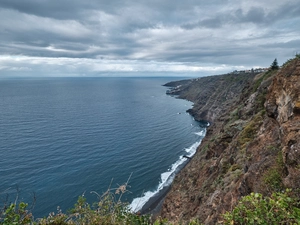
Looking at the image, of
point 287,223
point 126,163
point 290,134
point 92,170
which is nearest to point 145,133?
point 126,163

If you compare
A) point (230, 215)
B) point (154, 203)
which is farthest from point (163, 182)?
point (230, 215)

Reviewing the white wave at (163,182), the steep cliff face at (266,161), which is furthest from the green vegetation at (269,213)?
the white wave at (163,182)

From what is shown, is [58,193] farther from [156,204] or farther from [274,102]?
[274,102]

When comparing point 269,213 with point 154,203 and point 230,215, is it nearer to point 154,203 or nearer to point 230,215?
point 230,215

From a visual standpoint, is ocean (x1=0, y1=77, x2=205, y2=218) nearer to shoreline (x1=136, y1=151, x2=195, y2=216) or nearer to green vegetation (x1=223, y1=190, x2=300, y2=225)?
shoreline (x1=136, y1=151, x2=195, y2=216)

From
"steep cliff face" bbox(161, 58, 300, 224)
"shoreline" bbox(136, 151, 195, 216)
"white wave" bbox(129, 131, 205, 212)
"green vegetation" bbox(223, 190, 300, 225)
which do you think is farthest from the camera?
"white wave" bbox(129, 131, 205, 212)

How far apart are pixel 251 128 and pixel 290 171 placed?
1687 centimetres

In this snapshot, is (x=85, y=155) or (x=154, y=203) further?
(x=85, y=155)

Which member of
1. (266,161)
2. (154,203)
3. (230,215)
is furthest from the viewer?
(154,203)

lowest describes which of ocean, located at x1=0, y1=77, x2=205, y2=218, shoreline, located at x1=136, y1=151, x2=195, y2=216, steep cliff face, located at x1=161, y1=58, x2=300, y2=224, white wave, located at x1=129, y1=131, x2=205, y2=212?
shoreline, located at x1=136, y1=151, x2=195, y2=216

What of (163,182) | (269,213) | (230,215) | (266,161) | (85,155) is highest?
(269,213)

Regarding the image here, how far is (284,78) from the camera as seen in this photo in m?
17.2

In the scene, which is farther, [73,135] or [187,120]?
[187,120]

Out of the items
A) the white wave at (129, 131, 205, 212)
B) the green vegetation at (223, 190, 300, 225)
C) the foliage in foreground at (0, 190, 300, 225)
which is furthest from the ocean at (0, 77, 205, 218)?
the green vegetation at (223, 190, 300, 225)
